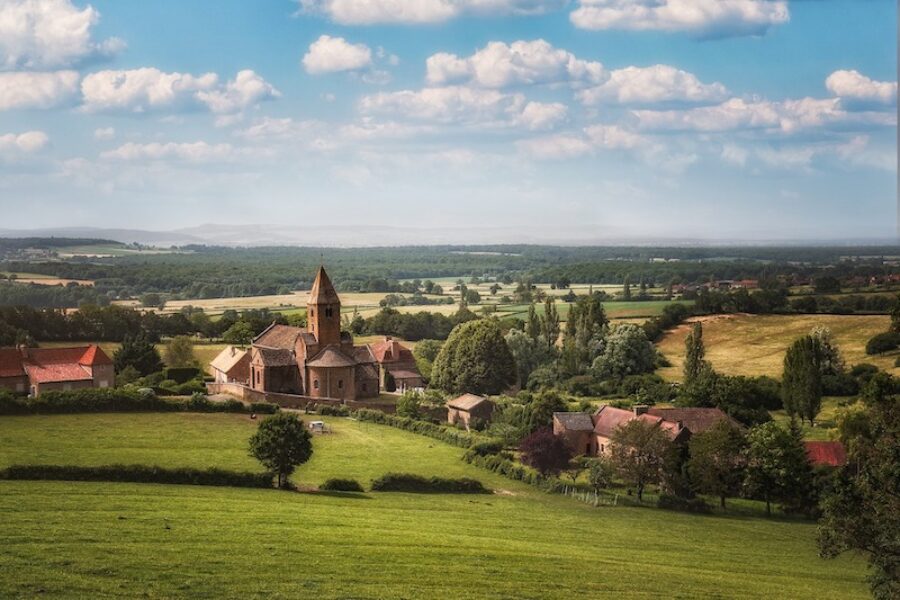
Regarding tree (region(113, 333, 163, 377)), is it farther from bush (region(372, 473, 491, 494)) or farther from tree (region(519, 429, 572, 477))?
tree (region(519, 429, 572, 477))

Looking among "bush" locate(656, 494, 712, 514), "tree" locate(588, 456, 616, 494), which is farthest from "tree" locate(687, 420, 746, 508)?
"tree" locate(588, 456, 616, 494)

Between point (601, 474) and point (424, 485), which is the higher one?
point (424, 485)

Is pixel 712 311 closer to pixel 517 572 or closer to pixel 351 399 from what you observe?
pixel 351 399

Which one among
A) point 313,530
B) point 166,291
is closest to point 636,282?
point 166,291

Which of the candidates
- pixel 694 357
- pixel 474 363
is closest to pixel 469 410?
pixel 474 363

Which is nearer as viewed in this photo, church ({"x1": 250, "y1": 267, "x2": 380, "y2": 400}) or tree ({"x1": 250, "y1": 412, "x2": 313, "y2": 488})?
tree ({"x1": 250, "y1": 412, "x2": 313, "y2": 488})

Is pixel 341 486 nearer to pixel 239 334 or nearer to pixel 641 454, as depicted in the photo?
pixel 641 454
